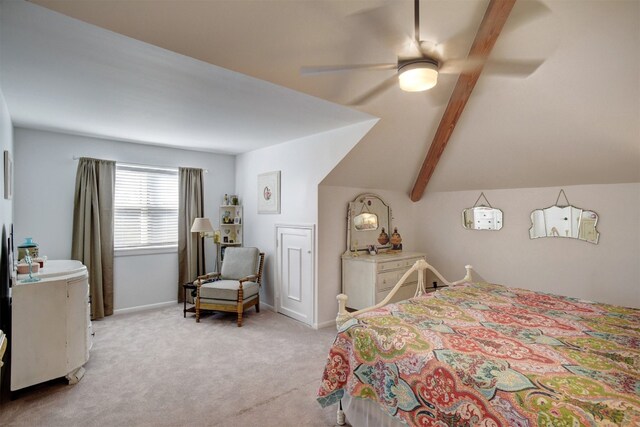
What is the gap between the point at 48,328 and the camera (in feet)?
8.51

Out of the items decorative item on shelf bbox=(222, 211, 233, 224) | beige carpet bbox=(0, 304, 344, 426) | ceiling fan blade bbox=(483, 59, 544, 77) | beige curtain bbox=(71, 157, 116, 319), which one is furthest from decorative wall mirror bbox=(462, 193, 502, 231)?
beige curtain bbox=(71, 157, 116, 319)

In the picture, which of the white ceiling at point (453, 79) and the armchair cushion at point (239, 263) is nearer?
the white ceiling at point (453, 79)

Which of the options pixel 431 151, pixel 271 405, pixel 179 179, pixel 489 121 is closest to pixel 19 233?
pixel 179 179

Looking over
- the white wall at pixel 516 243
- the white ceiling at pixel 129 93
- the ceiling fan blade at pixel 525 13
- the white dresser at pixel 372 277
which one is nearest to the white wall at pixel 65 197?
the white ceiling at pixel 129 93

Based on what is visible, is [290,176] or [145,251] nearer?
[290,176]

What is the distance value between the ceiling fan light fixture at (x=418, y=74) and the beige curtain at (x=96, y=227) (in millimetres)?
4081

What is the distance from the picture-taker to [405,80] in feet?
6.61

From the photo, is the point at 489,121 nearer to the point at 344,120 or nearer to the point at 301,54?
the point at 344,120

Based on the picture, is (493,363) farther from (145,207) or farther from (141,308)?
(145,207)

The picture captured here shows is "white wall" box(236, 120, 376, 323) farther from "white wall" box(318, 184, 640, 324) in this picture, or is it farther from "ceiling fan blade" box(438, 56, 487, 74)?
"ceiling fan blade" box(438, 56, 487, 74)

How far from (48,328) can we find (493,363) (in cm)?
321

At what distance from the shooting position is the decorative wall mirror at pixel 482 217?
169 inches

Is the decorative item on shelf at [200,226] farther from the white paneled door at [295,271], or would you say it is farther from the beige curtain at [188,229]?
the white paneled door at [295,271]

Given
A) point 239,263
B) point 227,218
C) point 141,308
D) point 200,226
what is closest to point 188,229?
point 200,226
